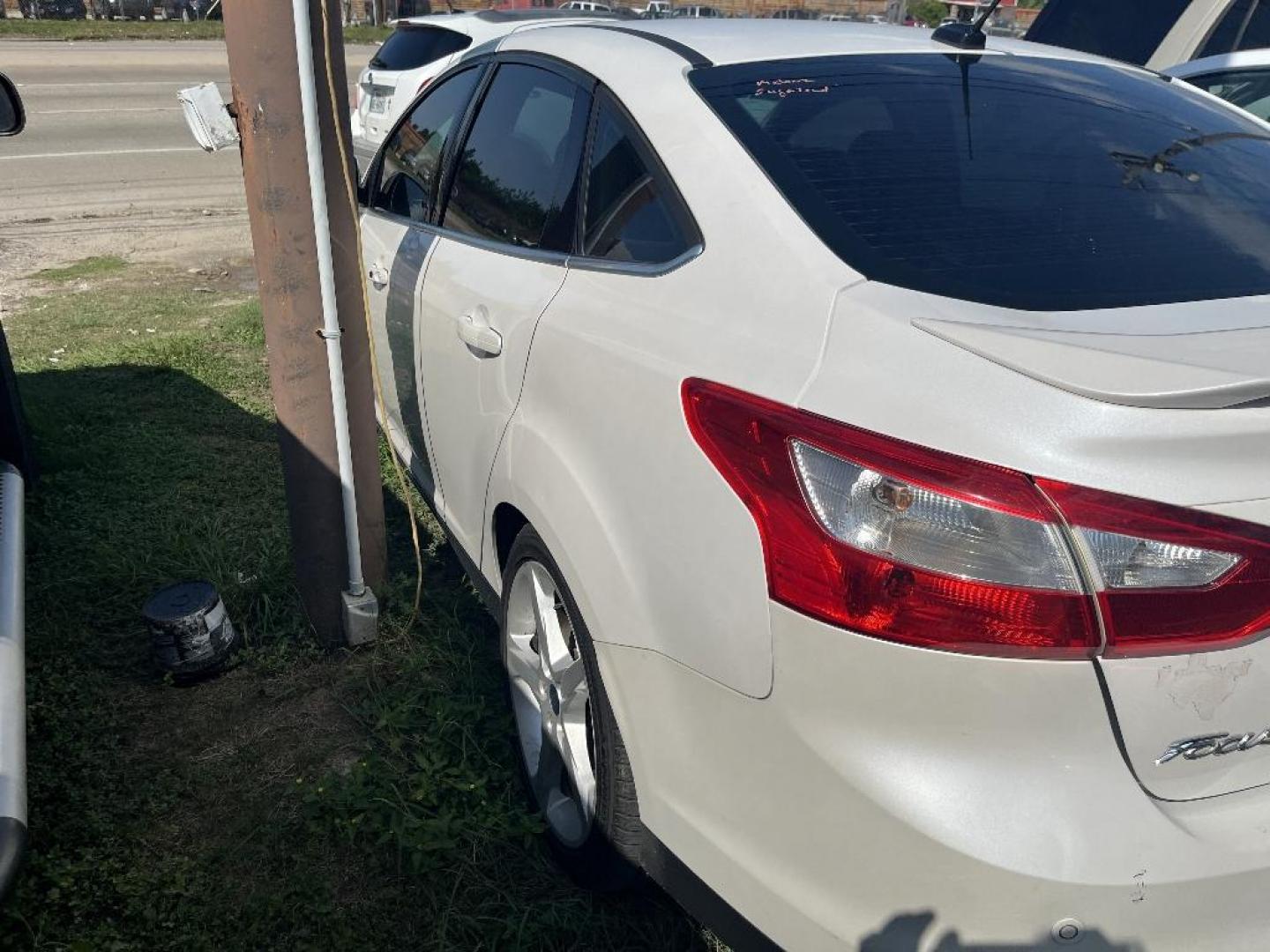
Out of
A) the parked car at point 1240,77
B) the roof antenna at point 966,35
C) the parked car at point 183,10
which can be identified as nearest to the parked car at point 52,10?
the parked car at point 183,10

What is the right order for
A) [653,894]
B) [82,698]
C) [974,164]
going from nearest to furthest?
[974,164] < [653,894] < [82,698]

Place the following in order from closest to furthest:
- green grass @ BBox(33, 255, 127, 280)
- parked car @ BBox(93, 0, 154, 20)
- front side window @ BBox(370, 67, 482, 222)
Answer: front side window @ BBox(370, 67, 482, 222) < green grass @ BBox(33, 255, 127, 280) < parked car @ BBox(93, 0, 154, 20)

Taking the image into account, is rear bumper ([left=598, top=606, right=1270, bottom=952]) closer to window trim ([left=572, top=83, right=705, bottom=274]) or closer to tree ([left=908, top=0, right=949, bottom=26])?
window trim ([left=572, top=83, right=705, bottom=274])

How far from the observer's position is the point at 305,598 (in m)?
3.22

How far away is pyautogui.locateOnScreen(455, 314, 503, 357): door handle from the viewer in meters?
2.45

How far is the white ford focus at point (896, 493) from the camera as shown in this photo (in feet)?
4.50

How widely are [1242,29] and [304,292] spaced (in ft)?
22.1

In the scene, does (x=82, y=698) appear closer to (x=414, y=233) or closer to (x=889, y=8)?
(x=414, y=233)

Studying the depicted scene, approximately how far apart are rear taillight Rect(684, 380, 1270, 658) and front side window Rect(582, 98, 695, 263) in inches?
26.6

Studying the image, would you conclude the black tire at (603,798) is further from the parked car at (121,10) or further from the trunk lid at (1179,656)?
the parked car at (121,10)

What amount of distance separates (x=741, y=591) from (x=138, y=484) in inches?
133

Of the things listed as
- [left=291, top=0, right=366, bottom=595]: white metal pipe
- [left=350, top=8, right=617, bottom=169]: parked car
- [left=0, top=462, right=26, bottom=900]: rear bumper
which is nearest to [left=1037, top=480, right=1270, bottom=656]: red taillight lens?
[left=0, top=462, right=26, bottom=900]: rear bumper

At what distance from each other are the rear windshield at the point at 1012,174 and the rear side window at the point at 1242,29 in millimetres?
5313

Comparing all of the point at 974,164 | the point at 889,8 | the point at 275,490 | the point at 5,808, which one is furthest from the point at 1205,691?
the point at 889,8
